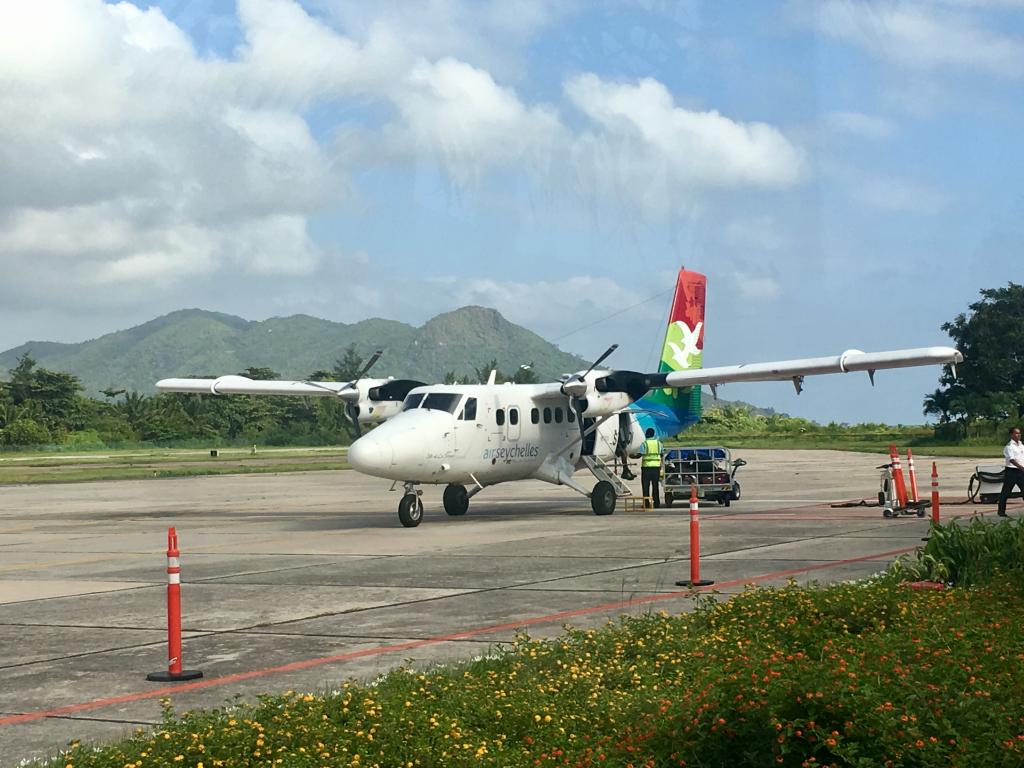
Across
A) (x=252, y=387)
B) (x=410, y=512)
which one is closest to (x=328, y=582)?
(x=410, y=512)

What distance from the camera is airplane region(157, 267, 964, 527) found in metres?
24.5

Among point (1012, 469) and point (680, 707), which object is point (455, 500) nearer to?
point (1012, 469)

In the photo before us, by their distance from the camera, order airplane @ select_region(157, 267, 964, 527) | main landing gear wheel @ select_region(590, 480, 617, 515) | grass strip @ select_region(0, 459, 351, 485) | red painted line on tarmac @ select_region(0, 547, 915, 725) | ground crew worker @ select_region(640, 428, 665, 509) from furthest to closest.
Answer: grass strip @ select_region(0, 459, 351, 485) < ground crew worker @ select_region(640, 428, 665, 509) < main landing gear wheel @ select_region(590, 480, 617, 515) < airplane @ select_region(157, 267, 964, 527) < red painted line on tarmac @ select_region(0, 547, 915, 725)

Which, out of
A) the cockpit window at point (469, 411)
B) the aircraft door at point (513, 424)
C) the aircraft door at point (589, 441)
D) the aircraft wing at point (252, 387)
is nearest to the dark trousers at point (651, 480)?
the aircraft door at point (589, 441)

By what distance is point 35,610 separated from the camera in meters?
14.3

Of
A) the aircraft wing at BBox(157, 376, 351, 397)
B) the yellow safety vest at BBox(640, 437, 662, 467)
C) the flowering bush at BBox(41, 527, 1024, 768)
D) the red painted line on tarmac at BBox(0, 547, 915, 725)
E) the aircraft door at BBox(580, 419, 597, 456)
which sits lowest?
the red painted line on tarmac at BBox(0, 547, 915, 725)

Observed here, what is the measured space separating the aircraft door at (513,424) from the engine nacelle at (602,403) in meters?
1.91

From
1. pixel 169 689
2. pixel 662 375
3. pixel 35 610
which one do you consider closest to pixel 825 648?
pixel 169 689

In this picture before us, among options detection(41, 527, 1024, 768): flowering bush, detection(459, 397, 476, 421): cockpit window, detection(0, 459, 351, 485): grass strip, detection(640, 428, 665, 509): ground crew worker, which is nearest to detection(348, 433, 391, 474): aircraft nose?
detection(459, 397, 476, 421): cockpit window

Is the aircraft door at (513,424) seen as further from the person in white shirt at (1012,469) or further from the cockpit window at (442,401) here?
the person in white shirt at (1012,469)

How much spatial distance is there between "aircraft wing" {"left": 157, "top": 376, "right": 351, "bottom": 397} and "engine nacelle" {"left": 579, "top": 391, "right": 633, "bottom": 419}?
6446mm

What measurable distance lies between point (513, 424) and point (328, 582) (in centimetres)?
1122

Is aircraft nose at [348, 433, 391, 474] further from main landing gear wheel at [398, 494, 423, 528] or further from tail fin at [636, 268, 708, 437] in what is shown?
tail fin at [636, 268, 708, 437]

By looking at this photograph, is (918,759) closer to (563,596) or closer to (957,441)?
(563,596)
